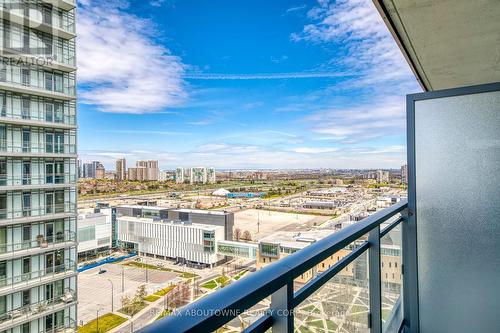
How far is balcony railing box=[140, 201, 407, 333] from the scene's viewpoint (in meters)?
0.49

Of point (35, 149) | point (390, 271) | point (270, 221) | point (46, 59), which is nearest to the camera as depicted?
point (390, 271)

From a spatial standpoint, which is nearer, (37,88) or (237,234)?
(37,88)

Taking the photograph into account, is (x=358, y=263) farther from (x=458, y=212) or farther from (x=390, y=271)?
(x=458, y=212)

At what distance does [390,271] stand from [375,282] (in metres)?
0.31

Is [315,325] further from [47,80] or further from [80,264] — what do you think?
[47,80]

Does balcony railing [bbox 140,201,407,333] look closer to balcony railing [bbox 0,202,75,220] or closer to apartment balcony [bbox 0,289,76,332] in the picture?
balcony railing [bbox 0,202,75,220]

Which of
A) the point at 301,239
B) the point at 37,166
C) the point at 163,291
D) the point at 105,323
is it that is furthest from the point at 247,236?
the point at 37,166

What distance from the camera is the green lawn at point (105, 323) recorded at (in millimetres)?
2154

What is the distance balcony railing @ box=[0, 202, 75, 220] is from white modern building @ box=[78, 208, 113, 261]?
15 centimetres

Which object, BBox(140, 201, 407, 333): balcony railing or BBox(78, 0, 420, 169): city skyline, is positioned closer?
BBox(140, 201, 407, 333): balcony railing

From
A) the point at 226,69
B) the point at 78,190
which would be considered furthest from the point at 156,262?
→ the point at 226,69

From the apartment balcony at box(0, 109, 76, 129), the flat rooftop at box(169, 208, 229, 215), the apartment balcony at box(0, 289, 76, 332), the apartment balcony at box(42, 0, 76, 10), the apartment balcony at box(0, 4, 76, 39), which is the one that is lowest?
the apartment balcony at box(0, 289, 76, 332)

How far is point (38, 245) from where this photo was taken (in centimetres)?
283

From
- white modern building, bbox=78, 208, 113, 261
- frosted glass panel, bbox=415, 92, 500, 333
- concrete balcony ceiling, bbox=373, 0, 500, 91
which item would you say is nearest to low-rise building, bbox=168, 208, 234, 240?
white modern building, bbox=78, 208, 113, 261
